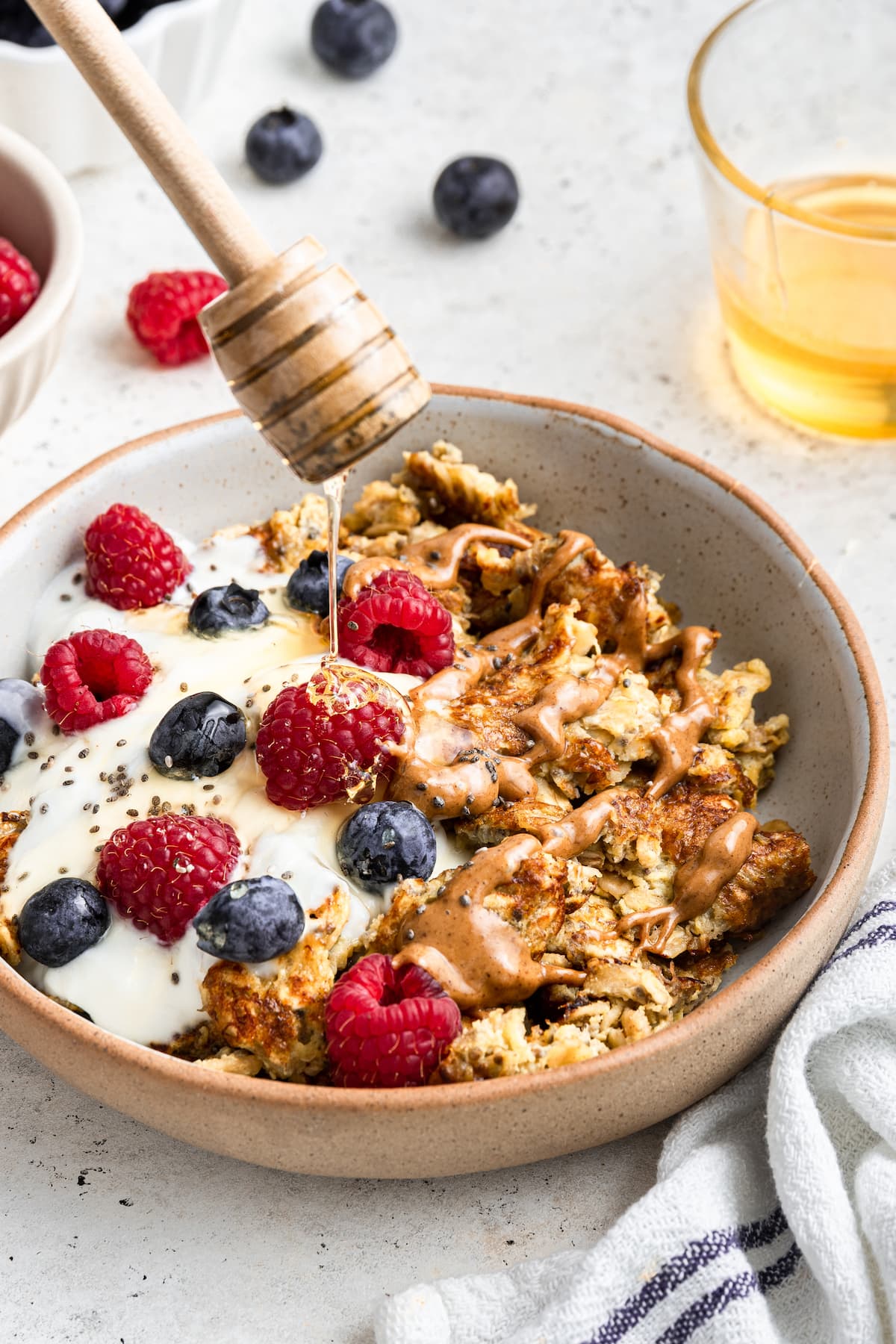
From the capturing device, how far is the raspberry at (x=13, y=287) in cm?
245

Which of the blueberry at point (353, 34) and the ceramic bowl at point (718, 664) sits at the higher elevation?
the blueberry at point (353, 34)

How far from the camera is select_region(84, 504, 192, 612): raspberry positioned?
82.5 inches

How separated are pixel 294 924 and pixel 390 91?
246cm

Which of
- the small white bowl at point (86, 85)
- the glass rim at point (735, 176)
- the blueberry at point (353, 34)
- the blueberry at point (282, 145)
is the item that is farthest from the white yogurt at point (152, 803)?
the blueberry at point (353, 34)

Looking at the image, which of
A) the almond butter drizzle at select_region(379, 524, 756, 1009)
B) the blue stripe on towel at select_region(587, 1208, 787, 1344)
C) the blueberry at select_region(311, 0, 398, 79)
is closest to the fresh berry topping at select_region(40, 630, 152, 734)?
the almond butter drizzle at select_region(379, 524, 756, 1009)

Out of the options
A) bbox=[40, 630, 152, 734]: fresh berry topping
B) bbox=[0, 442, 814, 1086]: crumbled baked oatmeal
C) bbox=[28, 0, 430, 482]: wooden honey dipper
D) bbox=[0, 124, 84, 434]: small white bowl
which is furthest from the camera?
bbox=[0, 124, 84, 434]: small white bowl

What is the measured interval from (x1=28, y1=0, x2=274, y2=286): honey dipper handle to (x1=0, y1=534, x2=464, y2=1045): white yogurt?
22.1 inches

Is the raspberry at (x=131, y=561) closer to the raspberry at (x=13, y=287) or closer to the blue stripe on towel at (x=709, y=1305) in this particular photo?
the raspberry at (x=13, y=287)

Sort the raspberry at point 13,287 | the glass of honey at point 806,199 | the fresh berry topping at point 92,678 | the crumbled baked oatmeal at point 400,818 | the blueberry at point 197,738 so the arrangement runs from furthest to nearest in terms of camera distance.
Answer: the glass of honey at point 806,199 < the raspberry at point 13,287 < the fresh berry topping at point 92,678 < the blueberry at point 197,738 < the crumbled baked oatmeal at point 400,818

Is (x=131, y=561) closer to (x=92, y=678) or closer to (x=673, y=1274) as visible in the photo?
(x=92, y=678)

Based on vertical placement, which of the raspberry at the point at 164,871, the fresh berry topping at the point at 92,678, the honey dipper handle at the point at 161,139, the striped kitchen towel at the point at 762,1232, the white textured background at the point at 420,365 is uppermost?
the honey dipper handle at the point at 161,139

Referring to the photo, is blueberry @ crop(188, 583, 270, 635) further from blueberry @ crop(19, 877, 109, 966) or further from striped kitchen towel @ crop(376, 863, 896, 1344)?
striped kitchen towel @ crop(376, 863, 896, 1344)

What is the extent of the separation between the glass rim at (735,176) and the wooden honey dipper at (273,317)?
111 centimetres

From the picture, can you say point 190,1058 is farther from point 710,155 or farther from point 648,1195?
point 710,155
